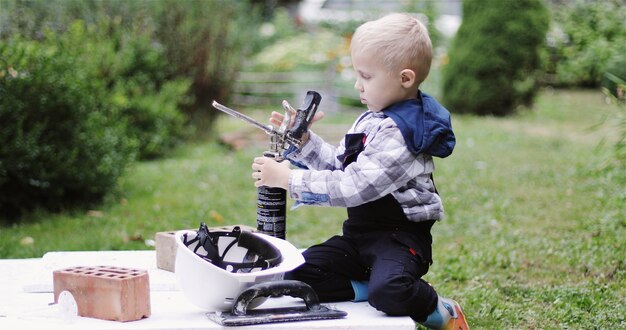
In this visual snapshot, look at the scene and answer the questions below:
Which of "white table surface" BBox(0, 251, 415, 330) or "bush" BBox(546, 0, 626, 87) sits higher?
"bush" BBox(546, 0, 626, 87)

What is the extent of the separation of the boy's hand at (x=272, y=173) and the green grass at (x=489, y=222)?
1033 millimetres

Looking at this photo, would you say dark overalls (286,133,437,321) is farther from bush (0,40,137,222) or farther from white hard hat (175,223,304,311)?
bush (0,40,137,222)

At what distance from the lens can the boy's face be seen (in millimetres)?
2785

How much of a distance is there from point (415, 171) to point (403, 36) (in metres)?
0.45

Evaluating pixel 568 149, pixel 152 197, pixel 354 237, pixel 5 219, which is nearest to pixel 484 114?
pixel 568 149

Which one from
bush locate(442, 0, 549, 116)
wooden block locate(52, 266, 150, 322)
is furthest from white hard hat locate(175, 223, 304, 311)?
bush locate(442, 0, 549, 116)

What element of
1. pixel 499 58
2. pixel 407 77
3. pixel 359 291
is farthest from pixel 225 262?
pixel 499 58

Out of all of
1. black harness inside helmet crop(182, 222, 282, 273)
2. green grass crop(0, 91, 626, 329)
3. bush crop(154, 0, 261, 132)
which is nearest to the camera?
black harness inside helmet crop(182, 222, 282, 273)

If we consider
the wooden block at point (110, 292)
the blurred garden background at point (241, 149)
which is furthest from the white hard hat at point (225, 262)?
the blurred garden background at point (241, 149)

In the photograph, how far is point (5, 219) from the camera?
207 inches

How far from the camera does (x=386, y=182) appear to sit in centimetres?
270

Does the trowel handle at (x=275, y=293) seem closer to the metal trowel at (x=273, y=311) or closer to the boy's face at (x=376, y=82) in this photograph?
the metal trowel at (x=273, y=311)

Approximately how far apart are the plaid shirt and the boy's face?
0.19 feet

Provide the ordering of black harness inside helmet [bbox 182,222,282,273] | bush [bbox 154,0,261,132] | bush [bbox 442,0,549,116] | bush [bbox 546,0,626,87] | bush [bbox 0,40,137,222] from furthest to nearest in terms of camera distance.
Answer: bush [bbox 442,0,549,116], bush [bbox 154,0,261,132], bush [bbox 0,40,137,222], bush [bbox 546,0,626,87], black harness inside helmet [bbox 182,222,282,273]
